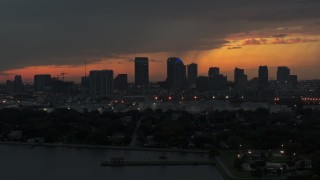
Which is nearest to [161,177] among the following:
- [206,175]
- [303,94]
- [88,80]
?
[206,175]

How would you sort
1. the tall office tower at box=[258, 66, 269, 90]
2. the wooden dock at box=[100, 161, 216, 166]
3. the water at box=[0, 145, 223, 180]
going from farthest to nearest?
the tall office tower at box=[258, 66, 269, 90]
the wooden dock at box=[100, 161, 216, 166]
the water at box=[0, 145, 223, 180]

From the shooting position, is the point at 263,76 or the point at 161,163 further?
the point at 263,76

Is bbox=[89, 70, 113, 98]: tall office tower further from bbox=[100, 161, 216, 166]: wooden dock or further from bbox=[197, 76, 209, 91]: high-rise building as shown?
bbox=[100, 161, 216, 166]: wooden dock

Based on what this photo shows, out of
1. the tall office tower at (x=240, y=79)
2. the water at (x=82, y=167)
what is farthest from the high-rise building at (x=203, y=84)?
the water at (x=82, y=167)

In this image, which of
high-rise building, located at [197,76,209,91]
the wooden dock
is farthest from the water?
high-rise building, located at [197,76,209,91]

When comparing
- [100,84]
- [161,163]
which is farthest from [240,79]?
[161,163]

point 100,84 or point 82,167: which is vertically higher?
point 100,84

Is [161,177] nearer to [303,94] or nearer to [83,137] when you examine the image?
[83,137]

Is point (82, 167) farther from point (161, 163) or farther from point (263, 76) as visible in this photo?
point (263, 76)
